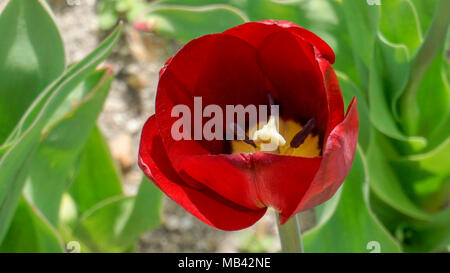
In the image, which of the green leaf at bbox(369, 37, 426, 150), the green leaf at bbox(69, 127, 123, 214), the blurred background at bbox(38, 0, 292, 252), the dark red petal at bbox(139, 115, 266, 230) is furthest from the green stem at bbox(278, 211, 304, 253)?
the blurred background at bbox(38, 0, 292, 252)

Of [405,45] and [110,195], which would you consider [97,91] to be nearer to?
[110,195]

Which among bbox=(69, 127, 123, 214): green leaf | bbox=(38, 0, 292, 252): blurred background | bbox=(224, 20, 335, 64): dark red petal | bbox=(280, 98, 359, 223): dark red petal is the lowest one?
bbox=(38, 0, 292, 252): blurred background

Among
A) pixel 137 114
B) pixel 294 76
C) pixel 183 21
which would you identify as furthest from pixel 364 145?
pixel 137 114

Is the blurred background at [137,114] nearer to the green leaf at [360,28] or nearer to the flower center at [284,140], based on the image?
the green leaf at [360,28]

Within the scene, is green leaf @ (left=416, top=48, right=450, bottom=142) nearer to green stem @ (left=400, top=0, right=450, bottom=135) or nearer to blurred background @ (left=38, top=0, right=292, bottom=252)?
green stem @ (left=400, top=0, right=450, bottom=135)

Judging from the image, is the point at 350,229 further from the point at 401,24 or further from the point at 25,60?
the point at 25,60
